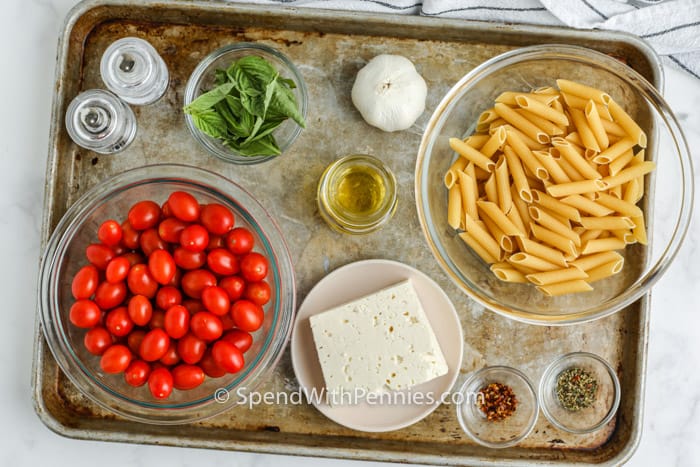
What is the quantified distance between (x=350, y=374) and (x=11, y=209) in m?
1.07

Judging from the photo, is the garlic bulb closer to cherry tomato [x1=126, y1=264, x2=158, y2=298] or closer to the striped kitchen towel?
the striped kitchen towel

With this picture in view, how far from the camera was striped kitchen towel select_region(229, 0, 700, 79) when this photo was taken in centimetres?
160

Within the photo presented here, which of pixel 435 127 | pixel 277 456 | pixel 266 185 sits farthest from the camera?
pixel 277 456

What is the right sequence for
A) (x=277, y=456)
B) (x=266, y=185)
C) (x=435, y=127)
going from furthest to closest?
1. (x=277, y=456)
2. (x=266, y=185)
3. (x=435, y=127)

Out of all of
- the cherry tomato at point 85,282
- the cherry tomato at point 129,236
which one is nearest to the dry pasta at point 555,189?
the cherry tomato at point 129,236

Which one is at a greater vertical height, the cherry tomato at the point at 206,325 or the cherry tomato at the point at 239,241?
the cherry tomato at the point at 239,241

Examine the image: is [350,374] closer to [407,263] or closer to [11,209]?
[407,263]

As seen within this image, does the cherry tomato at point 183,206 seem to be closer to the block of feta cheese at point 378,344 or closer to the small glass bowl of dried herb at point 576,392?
the block of feta cheese at point 378,344

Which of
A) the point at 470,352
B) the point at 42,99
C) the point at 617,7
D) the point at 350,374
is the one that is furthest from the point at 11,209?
the point at 617,7

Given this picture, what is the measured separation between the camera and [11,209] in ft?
5.70

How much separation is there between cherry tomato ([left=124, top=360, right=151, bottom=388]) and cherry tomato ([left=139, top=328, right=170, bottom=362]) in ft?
0.09

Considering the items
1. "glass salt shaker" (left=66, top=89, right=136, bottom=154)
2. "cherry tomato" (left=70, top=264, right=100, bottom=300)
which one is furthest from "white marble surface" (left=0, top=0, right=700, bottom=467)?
"cherry tomato" (left=70, top=264, right=100, bottom=300)

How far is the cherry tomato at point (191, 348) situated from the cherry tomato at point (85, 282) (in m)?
0.24

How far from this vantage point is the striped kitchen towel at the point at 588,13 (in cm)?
160
